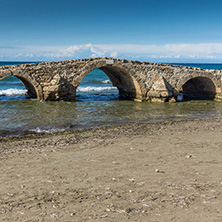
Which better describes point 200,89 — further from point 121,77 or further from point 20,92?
point 20,92

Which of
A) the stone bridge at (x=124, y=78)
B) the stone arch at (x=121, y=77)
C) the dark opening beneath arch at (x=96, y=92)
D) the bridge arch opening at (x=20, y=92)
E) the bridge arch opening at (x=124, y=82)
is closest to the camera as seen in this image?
the stone bridge at (x=124, y=78)

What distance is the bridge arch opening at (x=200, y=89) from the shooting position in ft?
87.2

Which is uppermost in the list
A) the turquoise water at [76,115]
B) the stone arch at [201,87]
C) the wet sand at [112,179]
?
the stone arch at [201,87]

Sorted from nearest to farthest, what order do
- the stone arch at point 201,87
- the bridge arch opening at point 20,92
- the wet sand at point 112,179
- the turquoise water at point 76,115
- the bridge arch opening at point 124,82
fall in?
the wet sand at point 112,179
the turquoise water at point 76,115
the bridge arch opening at point 124,82
the bridge arch opening at point 20,92
the stone arch at point 201,87

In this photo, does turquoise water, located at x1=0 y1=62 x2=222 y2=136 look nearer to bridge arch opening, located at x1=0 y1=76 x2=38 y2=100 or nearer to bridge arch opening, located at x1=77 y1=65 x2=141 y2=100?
bridge arch opening, located at x1=77 y1=65 x2=141 y2=100

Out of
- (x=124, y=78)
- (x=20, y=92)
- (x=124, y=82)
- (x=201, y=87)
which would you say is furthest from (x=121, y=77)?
(x=20, y=92)

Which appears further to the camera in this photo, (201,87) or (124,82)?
(201,87)

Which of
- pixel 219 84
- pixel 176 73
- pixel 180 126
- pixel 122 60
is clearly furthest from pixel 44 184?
pixel 219 84

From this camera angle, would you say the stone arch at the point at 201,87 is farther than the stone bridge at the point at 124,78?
Yes

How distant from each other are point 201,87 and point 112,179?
23675 mm

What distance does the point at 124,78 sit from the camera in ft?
81.8

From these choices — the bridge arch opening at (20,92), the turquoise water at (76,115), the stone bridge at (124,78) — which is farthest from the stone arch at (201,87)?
the bridge arch opening at (20,92)

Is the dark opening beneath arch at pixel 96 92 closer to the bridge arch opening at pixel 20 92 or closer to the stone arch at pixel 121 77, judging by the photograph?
the stone arch at pixel 121 77

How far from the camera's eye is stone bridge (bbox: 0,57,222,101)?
832 inches
